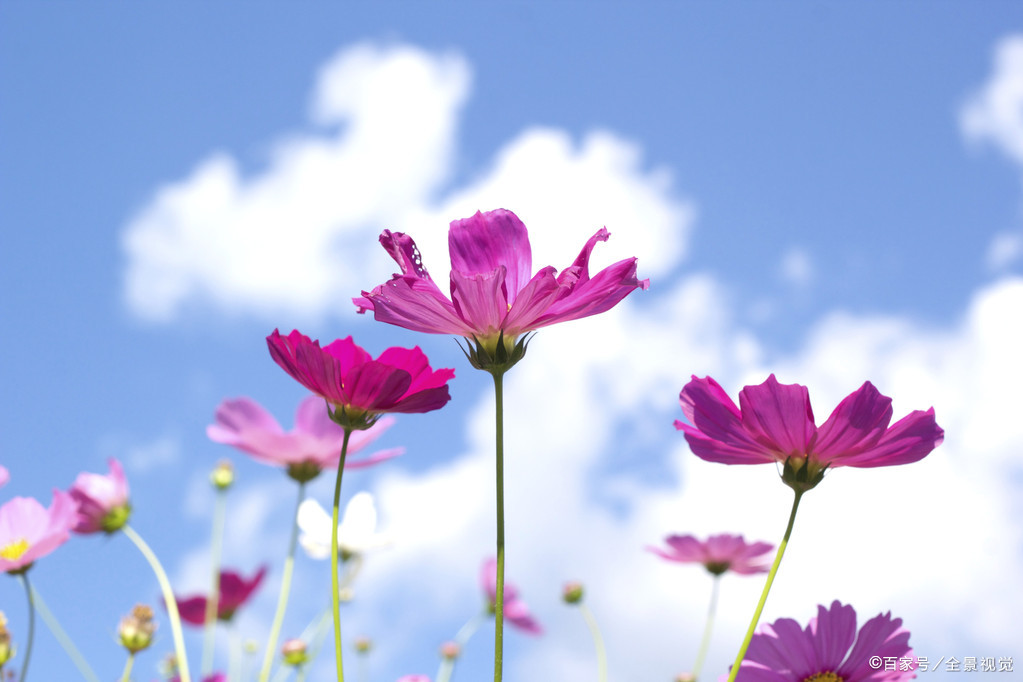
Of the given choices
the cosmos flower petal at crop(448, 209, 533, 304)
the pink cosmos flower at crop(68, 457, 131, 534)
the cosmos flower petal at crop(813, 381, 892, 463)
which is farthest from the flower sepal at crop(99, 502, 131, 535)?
the cosmos flower petal at crop(813, 381, 892, 463)

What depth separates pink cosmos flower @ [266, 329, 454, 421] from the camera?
79 centimetres

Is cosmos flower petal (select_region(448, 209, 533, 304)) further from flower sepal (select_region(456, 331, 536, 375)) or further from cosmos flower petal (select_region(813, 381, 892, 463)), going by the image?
cosmos flower petal (select_region(813, 381, 892, 463))

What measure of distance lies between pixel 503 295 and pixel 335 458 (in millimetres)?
586

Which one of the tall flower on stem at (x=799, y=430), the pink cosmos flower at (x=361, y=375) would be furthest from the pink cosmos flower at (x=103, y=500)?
the tall flower on stem at (x=799, y=430)

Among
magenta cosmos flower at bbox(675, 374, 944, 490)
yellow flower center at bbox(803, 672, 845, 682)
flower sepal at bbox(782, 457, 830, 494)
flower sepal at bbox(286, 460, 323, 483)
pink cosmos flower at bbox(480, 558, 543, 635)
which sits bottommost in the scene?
yellow flower center at bbox(803, 672, 845, 682)

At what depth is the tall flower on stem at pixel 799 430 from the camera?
0.75m

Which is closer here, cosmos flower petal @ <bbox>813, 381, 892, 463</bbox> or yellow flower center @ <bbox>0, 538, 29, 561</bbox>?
cosmos flower petal @ <bbox>813, 381, 892, 463</bbox>

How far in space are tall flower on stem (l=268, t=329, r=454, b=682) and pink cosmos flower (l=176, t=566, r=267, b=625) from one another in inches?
40.3

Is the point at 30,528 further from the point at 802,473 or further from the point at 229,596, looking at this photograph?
the point at 802,473

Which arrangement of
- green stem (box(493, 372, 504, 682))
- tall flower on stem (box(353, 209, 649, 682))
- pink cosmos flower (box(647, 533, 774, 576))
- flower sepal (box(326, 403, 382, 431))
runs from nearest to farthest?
green stem (box(493, 372, 504, 682))
tall flower on stem (box(353, 209, 649, 682))
flower sepal (box(326, 403, 382, 431))
pink cosmos flower (box(647, 533, 774, 576))

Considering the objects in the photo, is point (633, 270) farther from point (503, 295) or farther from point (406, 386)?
point (406, 386)

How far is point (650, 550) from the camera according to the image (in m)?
1.69

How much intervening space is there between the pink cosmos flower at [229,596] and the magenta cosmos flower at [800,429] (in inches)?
48.6

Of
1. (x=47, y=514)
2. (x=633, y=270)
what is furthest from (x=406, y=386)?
(x=47, y=514)
